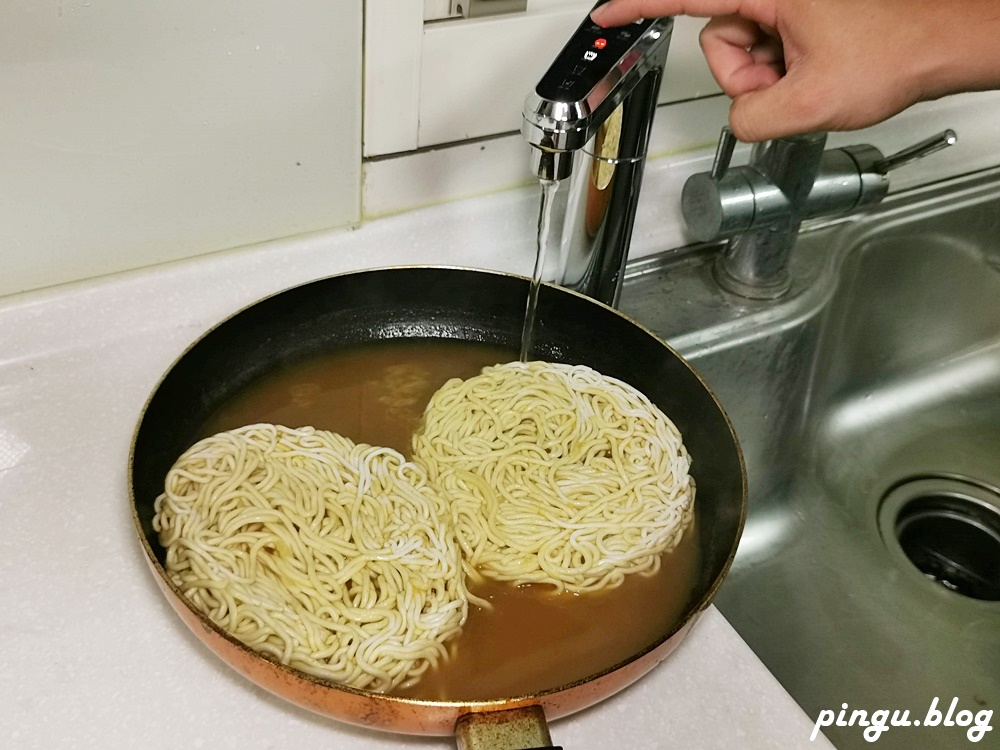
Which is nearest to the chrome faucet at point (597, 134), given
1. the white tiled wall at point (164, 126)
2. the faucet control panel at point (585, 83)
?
the faucet control panel at point (585, 83)

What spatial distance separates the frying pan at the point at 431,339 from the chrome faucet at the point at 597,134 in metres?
0.08

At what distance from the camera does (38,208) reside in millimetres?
932

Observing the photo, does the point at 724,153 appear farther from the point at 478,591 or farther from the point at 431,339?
the point at 478,591

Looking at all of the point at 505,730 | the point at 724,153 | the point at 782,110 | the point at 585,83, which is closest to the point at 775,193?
the point at 724,153

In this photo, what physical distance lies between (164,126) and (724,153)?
64 centimetres

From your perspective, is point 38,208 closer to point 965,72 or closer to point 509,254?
point 509,254

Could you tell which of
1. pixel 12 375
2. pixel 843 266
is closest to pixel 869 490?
pixel 843 266

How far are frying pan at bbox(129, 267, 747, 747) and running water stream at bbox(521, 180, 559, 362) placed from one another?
3cm

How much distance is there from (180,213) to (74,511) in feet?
1.11

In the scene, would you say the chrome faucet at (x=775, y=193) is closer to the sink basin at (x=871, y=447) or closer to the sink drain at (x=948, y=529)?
the sink basin at (x=871, y=447)

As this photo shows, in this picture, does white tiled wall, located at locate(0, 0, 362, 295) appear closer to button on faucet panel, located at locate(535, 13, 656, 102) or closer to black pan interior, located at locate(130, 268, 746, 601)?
black pan interior, located at locate(130, 268, 746, 601)

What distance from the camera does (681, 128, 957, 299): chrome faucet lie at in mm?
1147

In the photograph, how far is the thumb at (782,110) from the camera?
0.80 m

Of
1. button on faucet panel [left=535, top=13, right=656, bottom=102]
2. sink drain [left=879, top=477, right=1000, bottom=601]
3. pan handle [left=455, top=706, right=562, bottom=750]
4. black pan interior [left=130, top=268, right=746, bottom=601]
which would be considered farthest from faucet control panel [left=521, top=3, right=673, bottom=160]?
sink drain [left=879, top=477, right=1000, bottom=601]
